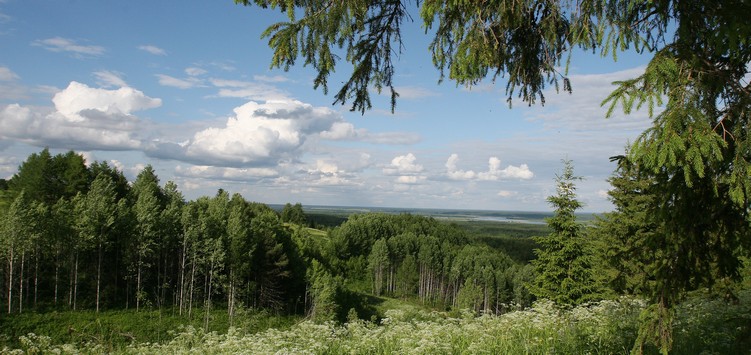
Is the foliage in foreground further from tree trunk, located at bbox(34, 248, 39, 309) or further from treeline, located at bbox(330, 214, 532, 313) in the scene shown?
treeline, located at bbox(330, 214, 532, 313)

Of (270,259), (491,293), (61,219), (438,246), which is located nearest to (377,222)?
(438,246)

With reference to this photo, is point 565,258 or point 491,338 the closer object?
point 491,338

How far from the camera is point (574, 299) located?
19984 mm

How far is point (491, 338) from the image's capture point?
5.67 m

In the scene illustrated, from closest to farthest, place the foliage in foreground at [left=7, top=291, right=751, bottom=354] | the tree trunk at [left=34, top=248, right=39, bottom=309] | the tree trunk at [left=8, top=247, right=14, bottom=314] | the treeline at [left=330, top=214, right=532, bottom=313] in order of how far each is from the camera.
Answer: the foliage in foreground at [left=7, top=291, right=751, bottom=354], the tree trunk at [left=8, top=247, right=14, bottom=314], the tree trunk at [left=34, top=248, right=39, bottom=309], the treeline at [left=330, top=214, right=532, bottom=313]

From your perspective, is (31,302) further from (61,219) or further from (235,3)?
(235,3)

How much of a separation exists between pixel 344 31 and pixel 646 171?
379 cm

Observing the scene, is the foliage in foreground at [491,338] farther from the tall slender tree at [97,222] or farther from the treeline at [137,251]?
the tall slender tree at [97,222]

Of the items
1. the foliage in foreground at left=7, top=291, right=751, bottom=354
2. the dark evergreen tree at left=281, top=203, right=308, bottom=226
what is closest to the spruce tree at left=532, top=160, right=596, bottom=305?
the foliage in foreground at left=7, top=291, right=751, bottom=354

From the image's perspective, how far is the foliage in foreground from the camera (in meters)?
5.35

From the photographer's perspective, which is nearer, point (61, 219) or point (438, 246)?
point (61, 219)

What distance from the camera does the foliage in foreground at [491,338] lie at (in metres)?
5.35

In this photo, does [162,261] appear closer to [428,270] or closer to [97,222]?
[97,222]

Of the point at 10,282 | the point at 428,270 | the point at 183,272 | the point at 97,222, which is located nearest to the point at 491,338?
the point at 10,282
